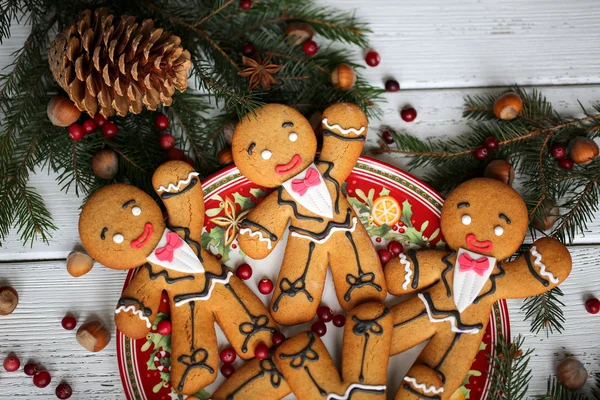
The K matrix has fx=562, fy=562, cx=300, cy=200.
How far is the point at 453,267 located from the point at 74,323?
0.94 meters

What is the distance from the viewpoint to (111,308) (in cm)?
143

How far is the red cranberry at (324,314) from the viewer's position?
137cm

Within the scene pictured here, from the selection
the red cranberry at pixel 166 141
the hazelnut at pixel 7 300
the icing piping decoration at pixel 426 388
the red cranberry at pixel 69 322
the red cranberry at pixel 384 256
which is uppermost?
the red cranberry at pixel 384 256

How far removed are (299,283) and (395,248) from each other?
0.84 ft

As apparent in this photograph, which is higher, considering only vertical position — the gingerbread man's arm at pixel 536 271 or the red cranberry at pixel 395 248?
the gingerbread man's arm at pixel 536 271

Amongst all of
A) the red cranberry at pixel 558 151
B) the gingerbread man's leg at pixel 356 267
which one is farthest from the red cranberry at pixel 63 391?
the red cranberry at pixel 558 151

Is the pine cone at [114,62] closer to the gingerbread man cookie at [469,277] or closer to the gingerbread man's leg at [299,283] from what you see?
the gingerbread man's leg at [299,283]

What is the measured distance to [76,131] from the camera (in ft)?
4.26

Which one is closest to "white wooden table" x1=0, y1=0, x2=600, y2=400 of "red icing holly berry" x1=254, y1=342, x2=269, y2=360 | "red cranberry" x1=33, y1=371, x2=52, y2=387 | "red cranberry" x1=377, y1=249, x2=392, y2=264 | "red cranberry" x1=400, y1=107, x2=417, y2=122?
"red cranberry" x1=400, y1=107, x2=417, y2=122

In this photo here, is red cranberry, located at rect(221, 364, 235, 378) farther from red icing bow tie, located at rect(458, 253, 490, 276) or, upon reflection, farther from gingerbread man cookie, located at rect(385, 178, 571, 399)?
red icing bow tie, located at rect(458, 253, 490, 276)

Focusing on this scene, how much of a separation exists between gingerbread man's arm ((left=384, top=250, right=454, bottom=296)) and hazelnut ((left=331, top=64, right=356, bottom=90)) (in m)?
0.44

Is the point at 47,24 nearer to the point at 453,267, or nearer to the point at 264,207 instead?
the point at 264,207

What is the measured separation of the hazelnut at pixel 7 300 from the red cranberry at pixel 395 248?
948 millimetres

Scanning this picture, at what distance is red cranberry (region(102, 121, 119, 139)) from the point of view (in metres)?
1.33
